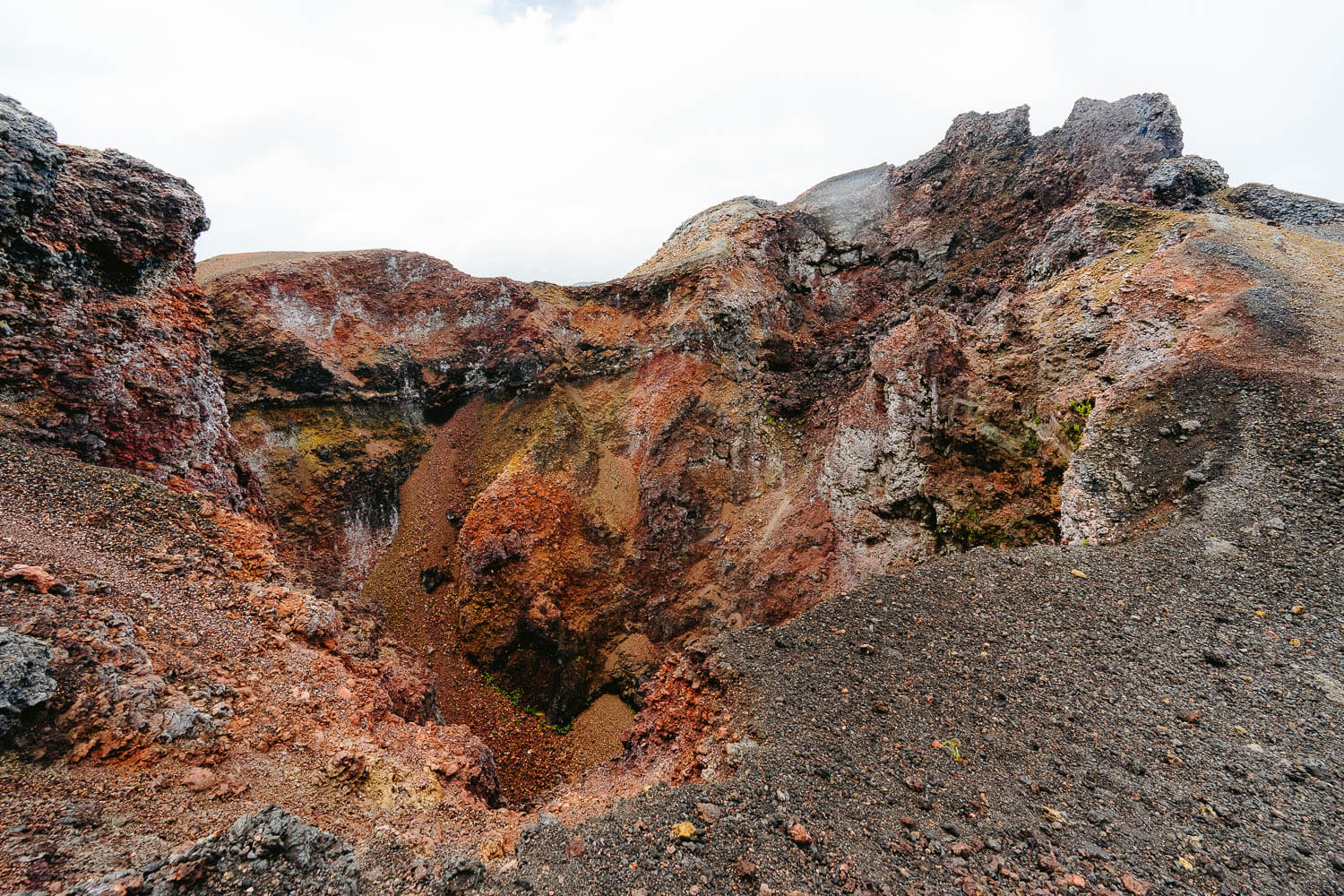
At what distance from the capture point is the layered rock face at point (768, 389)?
12.5 metres

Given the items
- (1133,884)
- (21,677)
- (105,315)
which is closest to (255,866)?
(21,677)

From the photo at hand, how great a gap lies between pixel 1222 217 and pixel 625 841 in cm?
1975

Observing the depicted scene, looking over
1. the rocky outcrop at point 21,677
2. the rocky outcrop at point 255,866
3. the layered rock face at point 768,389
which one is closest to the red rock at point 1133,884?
the layered rock face at point 768,389

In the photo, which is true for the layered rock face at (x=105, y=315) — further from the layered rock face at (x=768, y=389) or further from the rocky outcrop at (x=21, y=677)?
the rocky outcrop at (x=21, y=677)

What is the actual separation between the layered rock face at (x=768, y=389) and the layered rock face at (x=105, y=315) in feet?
15.1

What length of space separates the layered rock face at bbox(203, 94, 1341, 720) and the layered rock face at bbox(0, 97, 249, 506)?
459 centimetres

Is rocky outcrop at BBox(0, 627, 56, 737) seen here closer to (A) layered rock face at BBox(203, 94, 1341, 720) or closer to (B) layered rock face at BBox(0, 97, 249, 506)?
(B) layered rock face at BBox(0, 97, 249, 506)

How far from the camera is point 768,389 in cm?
1923

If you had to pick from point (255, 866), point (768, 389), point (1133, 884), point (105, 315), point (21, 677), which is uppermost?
point (105, 315)

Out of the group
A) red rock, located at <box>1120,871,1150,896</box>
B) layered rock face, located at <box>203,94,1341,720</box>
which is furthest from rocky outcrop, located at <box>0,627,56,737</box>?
red rock, located at <box>1120,871,1150,896</box>

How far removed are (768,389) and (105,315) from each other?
56.8ft

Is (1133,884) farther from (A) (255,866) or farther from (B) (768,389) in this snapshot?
(B) (768,389)

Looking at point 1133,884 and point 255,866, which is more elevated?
point 255,866

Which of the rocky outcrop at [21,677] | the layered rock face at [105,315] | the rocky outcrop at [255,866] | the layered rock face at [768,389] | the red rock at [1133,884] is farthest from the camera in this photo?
the layered rock face at [768,389]
